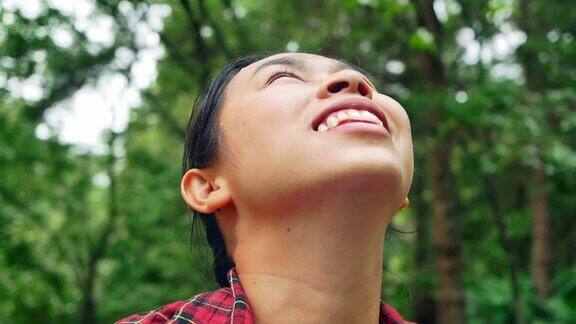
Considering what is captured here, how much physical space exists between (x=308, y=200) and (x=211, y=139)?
424 millimetres

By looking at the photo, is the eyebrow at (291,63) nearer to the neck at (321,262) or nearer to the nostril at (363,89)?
the nostril at (363,89)

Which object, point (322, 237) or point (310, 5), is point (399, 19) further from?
point (322, 237)

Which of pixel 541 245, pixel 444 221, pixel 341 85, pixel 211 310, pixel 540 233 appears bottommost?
pixel 541 245

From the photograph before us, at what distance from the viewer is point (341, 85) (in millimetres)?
1631

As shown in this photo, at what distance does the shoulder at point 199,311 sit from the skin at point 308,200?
0.23 feet

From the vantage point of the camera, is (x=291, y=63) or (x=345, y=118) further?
(x=291, y=63)

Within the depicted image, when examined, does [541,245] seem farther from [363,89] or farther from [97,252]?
[363,89]

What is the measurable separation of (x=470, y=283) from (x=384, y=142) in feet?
25.2

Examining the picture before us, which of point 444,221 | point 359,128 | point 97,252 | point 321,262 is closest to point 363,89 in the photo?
point 359,128

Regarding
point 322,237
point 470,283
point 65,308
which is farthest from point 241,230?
point 470,283

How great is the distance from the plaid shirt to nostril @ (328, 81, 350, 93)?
0.54 metres

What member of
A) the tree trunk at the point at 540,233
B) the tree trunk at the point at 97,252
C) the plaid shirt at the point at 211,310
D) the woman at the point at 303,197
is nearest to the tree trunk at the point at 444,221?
the tree trunk at the point at 540,233

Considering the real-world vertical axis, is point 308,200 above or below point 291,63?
below

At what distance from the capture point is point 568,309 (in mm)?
7273
